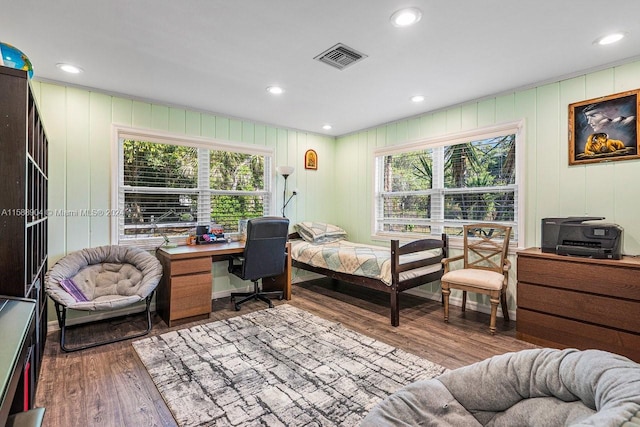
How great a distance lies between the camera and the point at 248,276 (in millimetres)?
3549

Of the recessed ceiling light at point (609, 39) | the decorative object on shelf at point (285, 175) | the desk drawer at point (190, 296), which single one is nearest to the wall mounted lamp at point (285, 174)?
the decorative object on shelf at point (285, 175)

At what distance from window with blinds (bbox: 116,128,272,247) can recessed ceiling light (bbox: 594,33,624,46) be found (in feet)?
12.1

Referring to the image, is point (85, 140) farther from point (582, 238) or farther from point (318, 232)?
point (582, 238)

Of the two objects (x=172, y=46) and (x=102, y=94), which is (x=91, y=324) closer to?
(x=102, y=94)

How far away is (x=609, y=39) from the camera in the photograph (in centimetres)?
228

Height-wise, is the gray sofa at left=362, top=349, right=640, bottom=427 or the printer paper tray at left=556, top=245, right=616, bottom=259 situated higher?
the printer paper tray at left=556, top=245, right=616, bottom=259

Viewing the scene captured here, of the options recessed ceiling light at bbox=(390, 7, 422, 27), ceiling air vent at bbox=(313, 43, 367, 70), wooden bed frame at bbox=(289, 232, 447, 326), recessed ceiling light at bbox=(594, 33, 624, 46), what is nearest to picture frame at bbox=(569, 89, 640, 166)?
recessed ceiling light at bbox=(594, 33, 624, 46)

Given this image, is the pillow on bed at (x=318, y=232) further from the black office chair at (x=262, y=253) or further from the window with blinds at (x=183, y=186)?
the black office chair at (x=262, y=253)

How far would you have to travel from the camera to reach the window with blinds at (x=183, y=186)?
139 inches

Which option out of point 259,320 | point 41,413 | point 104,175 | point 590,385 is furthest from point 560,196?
point 104,175

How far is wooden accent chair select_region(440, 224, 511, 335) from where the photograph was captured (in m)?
2.95

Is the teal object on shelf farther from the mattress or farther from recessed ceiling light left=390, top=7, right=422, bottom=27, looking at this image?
the mattress

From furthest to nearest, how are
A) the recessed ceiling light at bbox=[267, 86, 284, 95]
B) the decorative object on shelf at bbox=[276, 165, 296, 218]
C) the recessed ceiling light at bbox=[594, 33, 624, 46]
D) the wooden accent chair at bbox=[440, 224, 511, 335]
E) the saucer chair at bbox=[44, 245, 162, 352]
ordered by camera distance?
the decorative object on shelf at bbox=[276, 165, 296, 218], the recessed ceiling light at bbox=[267, 86, 284, 95], the wooden accent chair at bbox=[440, 224, 511, 335], the saucer chair at bbox=[44, 245, 162, 352], the recessed ceiling light at bbox=[594, 33, 624, 46]

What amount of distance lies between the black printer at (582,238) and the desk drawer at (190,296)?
3.32 m
